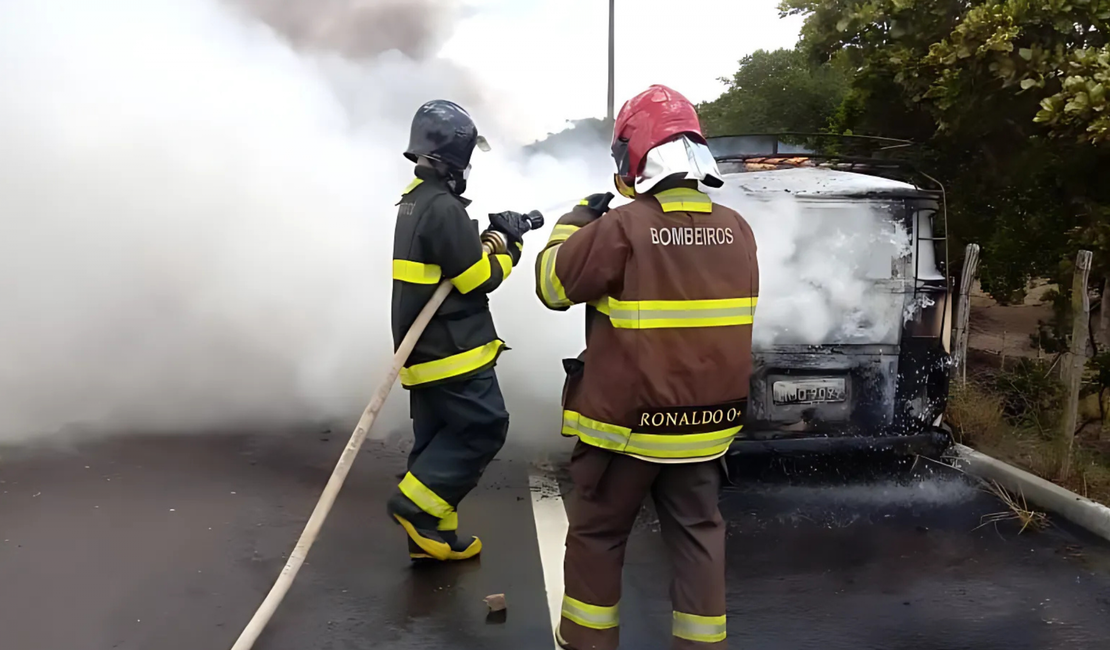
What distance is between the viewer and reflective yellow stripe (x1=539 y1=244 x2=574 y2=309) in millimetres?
2947

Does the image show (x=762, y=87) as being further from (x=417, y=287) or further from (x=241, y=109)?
(x=417, y=287)

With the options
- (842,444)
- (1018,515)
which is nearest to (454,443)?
(842,444)

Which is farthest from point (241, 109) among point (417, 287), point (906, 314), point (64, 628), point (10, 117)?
point (906, 314)

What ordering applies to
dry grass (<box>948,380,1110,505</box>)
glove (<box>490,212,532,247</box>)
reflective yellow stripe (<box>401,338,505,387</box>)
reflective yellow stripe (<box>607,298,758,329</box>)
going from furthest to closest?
dry grass (<box>948,380,1110,505</box>), glove (<box>490,212,532,247</box>), reflective yellow stripe (<box>401,338,505,387</box>), reflective yellow stripe (<box>607,298,758,329</box>)

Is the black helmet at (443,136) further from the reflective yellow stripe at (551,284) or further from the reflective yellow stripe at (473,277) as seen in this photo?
the reflective yellow stripe at (551,284)

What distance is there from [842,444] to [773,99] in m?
10.4

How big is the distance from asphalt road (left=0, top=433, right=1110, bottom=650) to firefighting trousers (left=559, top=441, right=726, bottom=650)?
38 centimetres

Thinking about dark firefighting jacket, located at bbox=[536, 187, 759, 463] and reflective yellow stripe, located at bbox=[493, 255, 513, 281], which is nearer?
dark firefighting jacket, located at bbox=[536, 187, 759, 463]

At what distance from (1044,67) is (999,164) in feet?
4.52

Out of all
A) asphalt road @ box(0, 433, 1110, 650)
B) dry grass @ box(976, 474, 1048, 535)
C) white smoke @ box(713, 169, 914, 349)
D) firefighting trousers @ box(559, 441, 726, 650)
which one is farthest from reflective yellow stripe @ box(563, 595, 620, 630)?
dry grass @ box(976, 474, 1048, 535)

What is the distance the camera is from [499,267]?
382cm

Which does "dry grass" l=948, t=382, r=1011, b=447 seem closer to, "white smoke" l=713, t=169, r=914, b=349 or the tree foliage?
the tree foliage

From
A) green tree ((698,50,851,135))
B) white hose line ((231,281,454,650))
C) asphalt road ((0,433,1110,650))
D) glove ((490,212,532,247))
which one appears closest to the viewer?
white hose line ((231,281,454,650))

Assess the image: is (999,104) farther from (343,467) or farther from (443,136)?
(343,467)
